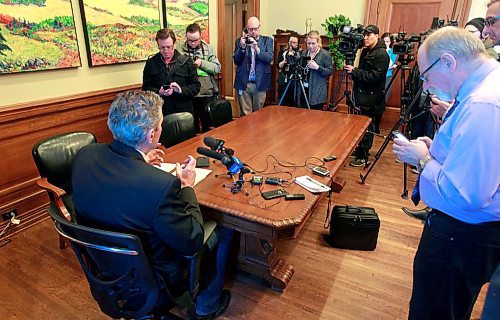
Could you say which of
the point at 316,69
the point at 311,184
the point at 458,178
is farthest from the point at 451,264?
the point at 316,69

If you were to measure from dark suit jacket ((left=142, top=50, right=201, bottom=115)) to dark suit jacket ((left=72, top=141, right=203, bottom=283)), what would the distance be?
1855 millimetres

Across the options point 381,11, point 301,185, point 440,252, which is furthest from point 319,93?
point 440,252

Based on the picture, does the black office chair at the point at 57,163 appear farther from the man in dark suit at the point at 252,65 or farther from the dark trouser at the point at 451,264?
the man in dark suit at the point at 252,65

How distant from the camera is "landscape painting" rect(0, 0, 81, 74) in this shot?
7.61 ft

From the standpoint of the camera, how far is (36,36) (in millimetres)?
2484

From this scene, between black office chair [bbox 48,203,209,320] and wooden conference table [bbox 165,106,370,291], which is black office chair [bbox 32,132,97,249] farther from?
black office chair [bbox 48,203,209,320]

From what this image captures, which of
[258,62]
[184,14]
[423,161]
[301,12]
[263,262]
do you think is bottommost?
[263,262]

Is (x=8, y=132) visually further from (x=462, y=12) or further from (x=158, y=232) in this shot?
(x=462, y=12)

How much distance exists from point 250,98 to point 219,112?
4.70 ft

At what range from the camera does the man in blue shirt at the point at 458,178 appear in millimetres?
959

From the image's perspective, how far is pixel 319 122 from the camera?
9.50 feet

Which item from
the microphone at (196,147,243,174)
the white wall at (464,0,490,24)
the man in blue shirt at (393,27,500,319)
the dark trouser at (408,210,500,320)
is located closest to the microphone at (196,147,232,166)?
the microphone at (196,147,243,174)

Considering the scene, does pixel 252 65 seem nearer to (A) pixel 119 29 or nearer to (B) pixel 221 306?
(A) pixel 119 29

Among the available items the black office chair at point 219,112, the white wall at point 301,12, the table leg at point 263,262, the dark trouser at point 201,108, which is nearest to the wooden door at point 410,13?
the white wall at point 301,12
